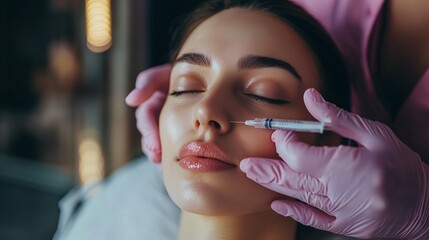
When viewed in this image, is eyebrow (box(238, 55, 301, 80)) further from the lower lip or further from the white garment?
the white garment

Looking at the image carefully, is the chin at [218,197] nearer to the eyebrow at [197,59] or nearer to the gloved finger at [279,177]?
the gloved finger at [279,177]

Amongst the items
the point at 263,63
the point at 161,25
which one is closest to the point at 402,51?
the point at 263,63

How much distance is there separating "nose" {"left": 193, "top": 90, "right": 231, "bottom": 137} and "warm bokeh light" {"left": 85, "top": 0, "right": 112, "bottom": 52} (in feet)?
4.72

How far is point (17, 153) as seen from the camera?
2.99 m

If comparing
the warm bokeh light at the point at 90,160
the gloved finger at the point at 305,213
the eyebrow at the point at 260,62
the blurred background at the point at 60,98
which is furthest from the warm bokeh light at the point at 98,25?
the gloved finger at the point at 305,213

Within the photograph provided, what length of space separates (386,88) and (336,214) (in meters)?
0.41

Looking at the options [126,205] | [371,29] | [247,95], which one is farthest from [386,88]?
[126,205]

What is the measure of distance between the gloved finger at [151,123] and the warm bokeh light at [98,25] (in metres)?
1.11

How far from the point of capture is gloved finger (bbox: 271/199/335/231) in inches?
34.8

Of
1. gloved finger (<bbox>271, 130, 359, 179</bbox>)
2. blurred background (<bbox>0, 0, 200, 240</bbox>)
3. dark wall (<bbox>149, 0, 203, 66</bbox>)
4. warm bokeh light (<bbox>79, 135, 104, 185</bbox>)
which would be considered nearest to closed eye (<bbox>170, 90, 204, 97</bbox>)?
gloved finger (<bbox>271, 130, 359, 179</bbox>)

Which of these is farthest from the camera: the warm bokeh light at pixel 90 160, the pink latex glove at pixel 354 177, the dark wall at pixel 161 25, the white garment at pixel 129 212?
the warm bokeh light at pixel 90 160

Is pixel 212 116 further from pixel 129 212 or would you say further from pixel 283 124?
pixel 129 212

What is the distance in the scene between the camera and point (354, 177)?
2.61ft

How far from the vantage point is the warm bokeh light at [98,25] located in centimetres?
226
